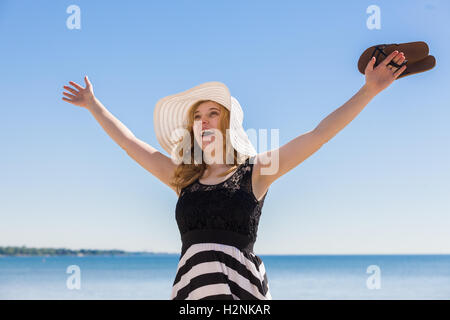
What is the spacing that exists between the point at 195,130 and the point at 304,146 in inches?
28.6

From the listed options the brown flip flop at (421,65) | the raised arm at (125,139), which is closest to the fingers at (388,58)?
the brown flip flop at (421,65)

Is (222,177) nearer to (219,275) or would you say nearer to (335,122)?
(219,275)

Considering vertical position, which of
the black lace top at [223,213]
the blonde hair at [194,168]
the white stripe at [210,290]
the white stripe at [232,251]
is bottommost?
the white stripe at [210,290]

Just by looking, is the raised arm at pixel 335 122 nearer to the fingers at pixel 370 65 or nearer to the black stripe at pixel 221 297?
the fingers at pixel 370 65

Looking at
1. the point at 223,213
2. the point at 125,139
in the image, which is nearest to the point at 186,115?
the point at 125,139

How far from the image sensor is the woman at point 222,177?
2.54m

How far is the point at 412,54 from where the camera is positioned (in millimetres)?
2541

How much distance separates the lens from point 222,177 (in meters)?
2.84

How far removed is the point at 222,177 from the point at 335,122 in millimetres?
662

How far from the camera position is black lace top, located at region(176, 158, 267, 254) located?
2605 millimetres

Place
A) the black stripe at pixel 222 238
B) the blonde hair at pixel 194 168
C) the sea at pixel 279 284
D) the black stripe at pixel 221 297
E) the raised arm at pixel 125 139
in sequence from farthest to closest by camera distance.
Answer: the sea at pixel 279 284 → the raised arm at pixel 125 139 → the blonde hair at pixel 194 168 → the black stripe at pixel 222 238 → the black stripe at pixel 221 297

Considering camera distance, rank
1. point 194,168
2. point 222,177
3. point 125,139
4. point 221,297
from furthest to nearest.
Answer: point 125,139, point 194,168, point 222,177, point 221,297
